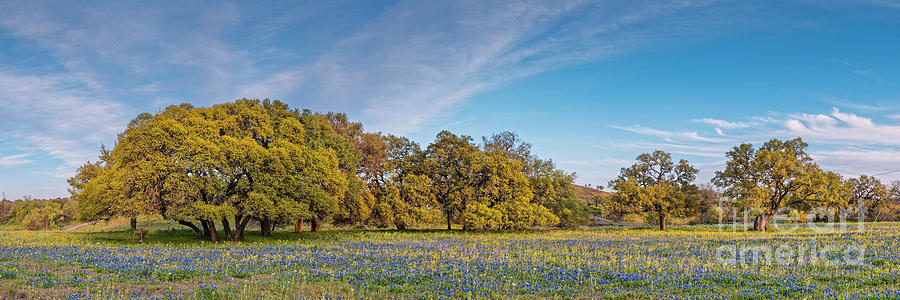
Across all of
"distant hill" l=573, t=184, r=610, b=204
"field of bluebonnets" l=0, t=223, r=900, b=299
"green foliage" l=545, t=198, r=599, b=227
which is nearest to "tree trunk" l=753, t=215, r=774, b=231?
"green foliage" l=545, t=198, r=599, b=227

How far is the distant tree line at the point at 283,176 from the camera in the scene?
28281mm

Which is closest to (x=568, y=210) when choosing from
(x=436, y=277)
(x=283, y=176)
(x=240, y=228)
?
(x=283, y=176)

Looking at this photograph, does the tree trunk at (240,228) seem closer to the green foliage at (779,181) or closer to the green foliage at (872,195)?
the green foliage at (779,181)

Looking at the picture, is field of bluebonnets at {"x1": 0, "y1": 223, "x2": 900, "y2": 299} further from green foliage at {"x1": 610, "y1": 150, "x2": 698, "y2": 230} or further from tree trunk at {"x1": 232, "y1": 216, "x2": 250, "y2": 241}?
green foliage at {"x1": 610, "y1": 150, "x2": 698, "y2": 230}

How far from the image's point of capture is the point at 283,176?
30.3m

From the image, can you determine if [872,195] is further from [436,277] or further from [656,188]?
[436,277]

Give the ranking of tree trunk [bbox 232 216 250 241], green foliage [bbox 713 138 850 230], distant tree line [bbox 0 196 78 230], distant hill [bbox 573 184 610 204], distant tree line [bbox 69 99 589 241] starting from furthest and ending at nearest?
1. distant hill [bbox 573 184 610 204]
2. distant tree line [bbox 0 196 78 230]
3. green foliage [bbox 713 138 850 230]
4. tree trunk [bbox 232 216 250 241]
5. distant tree line [bbox 69 99 589 241]

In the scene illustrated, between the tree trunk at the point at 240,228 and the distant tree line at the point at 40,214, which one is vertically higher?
the tree trunk at the point at 240,228

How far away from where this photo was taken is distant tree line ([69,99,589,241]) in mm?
28281

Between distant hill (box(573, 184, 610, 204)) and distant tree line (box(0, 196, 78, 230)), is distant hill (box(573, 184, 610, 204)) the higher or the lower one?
the higher one

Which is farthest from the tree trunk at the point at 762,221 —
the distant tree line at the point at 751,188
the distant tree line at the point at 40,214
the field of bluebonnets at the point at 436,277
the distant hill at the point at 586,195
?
the distant tree line at the point at 40,214

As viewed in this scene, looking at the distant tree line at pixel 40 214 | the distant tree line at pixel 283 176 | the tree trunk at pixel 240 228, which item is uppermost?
the distant tree line at pixel 283 176

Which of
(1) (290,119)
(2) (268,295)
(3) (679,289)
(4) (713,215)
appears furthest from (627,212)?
(2) (268,295)

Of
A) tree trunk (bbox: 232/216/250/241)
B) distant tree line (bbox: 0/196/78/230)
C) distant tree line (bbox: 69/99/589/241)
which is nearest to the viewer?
distant tree line (bbox: 69/99/589/241)
